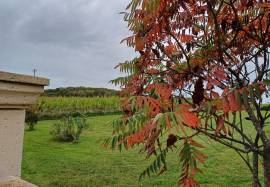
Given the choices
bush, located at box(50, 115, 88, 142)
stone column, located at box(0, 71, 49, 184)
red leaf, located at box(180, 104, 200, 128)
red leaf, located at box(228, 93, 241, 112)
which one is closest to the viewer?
red leaf, located at box(180, 104, 200, 128)

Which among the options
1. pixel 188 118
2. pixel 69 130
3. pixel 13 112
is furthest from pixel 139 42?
pixel 69 130

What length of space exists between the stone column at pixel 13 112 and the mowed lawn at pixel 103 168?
3.19m

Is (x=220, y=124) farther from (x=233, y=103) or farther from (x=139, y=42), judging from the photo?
(x=139, y=42)

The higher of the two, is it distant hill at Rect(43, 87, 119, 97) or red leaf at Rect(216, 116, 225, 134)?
distant hill at Rect(43, 87, 119, 97)

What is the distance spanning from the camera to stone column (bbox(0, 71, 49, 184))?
1.75 m

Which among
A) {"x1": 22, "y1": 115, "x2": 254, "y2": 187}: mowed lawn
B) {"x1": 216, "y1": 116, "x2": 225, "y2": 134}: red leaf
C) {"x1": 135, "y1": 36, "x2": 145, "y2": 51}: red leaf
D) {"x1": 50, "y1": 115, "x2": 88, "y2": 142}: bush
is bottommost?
{"x1": 22, "y1": 115, "x2": 254, "y2": 187}: mowed lawn

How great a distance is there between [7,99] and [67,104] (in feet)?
66.2

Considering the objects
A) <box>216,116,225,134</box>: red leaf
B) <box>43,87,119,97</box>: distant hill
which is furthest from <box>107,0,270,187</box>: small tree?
<box>43,87,119,97</box>: distant hill

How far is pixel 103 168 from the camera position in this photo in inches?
294

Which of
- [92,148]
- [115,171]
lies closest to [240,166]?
[115,171]

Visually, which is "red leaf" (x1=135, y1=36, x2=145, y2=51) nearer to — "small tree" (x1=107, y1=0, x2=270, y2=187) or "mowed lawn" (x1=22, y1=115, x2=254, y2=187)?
"small tree" (x1=107, y1=0, x2=270, y2=187)

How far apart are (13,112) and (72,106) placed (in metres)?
20.2

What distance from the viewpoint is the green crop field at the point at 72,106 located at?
2009 centimetres

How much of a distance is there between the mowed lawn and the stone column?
125 inches
